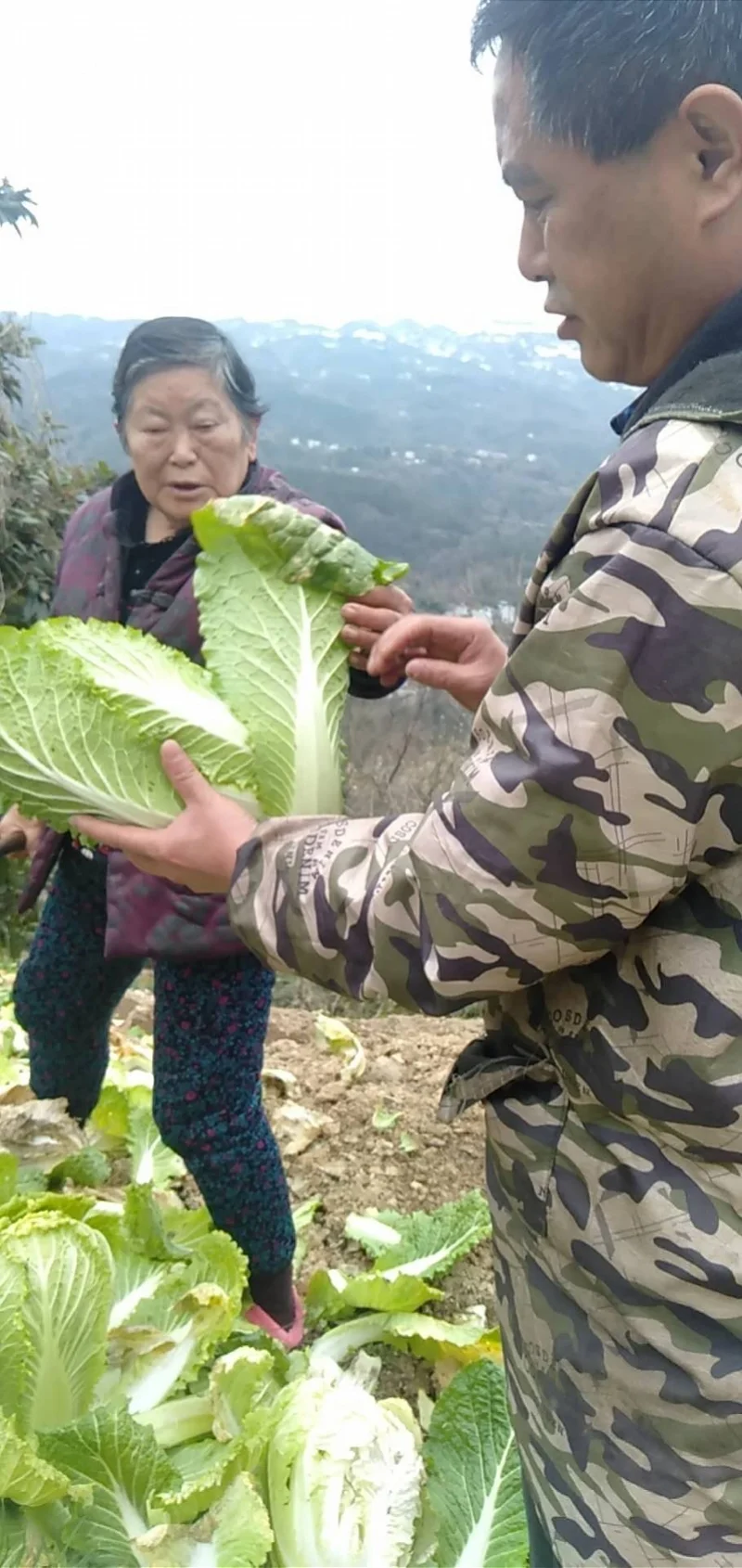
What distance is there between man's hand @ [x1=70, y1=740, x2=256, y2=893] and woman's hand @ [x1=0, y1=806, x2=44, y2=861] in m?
0.67

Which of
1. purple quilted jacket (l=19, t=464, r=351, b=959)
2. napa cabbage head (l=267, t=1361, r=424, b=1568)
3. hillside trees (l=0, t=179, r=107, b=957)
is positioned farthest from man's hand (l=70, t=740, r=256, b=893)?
hillside trees (l=0, t=179, r=107, b=957)

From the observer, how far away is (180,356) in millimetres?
1884

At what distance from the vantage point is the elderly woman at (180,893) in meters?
1.81

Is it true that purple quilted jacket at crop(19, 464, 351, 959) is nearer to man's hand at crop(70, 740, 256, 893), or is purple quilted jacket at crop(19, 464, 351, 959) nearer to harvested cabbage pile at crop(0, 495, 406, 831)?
harvested cabbage pile at crop(0, 495, 406, 831)

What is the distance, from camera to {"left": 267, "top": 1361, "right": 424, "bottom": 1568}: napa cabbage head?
162 cm

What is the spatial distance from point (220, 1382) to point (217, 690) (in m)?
1.15

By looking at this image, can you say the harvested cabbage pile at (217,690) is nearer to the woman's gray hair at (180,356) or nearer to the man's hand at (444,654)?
the man's hand at (444,654)

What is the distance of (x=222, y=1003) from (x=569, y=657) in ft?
4.03

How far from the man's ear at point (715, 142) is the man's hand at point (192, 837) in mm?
792

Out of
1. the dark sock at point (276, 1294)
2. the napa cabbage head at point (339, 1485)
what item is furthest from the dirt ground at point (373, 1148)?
the napa cabbage head at point (339, 1485)

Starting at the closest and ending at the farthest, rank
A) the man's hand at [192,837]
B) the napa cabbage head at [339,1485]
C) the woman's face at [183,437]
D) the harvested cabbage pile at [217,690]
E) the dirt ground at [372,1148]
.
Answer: the man's hand at [192,837]
the harvested cabbage pile at [217,690]
the napa cabbage head at [339,1485]
the woman's face at [183,437]
the dirt ground at [372,1148]

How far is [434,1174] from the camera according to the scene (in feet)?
9.26

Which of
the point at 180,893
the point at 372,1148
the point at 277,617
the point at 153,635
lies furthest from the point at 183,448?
the point at 372,1148

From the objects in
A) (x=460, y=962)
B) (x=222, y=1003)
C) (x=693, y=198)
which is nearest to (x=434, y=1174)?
(x=222, y=1003)
